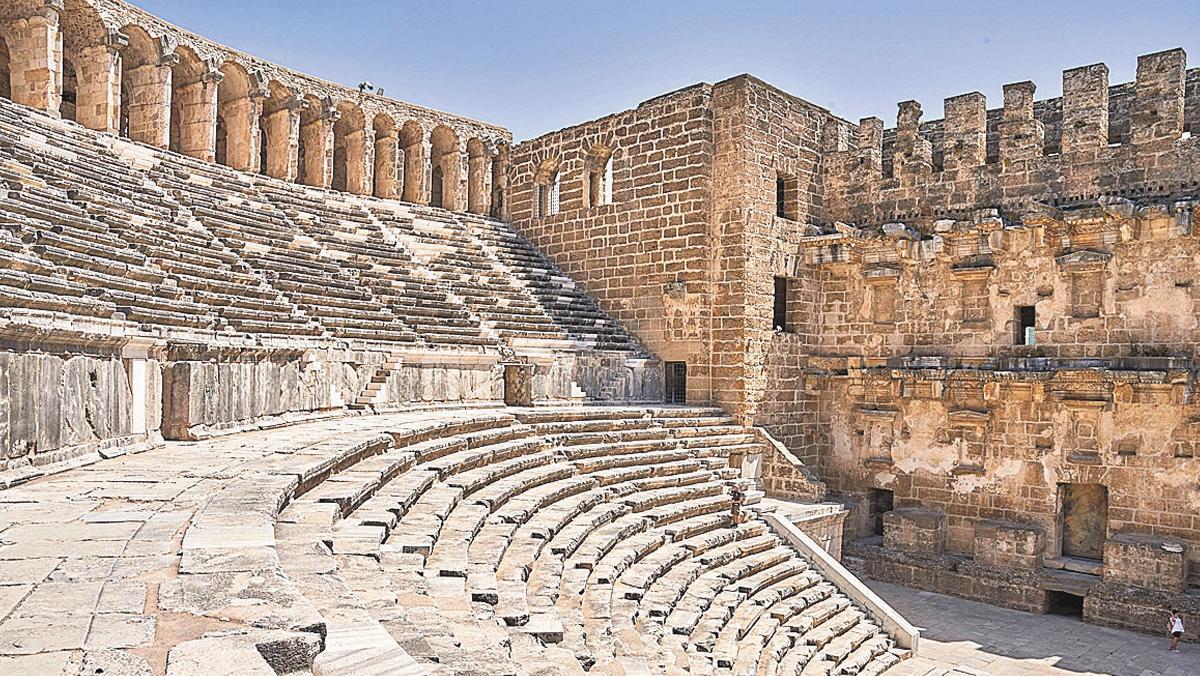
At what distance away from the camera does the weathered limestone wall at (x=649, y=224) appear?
1706 cm

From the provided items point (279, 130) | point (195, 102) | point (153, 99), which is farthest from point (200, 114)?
point (279, 130)

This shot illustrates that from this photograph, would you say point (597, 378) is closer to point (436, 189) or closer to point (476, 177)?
point (476, 177)

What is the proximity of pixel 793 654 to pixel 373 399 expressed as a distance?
674cm

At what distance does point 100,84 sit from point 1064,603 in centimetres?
1954

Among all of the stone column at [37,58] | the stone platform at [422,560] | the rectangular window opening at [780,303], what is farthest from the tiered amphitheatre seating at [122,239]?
Result: the rectangular window opening at [780,303]

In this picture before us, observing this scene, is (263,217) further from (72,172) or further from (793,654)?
(793,654)

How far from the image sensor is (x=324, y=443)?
27.2 ft

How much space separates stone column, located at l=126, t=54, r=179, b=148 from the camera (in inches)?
675

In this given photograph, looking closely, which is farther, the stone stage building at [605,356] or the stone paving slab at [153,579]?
the stone stage building at [605,356]

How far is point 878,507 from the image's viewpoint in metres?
17.2

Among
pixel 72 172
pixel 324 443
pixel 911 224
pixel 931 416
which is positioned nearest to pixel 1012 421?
pixel 931 416

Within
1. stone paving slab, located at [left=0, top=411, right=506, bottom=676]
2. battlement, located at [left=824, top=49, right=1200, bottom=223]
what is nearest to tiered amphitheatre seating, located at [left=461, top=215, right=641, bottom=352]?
battlement, located at [left=824, top=49, right=1200, bottom=223]

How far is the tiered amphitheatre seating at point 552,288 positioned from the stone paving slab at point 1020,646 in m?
7.22

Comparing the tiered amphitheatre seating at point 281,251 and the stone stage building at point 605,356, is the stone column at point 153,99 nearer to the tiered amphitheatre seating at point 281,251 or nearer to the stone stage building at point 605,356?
the stone stage building at point 605,356
